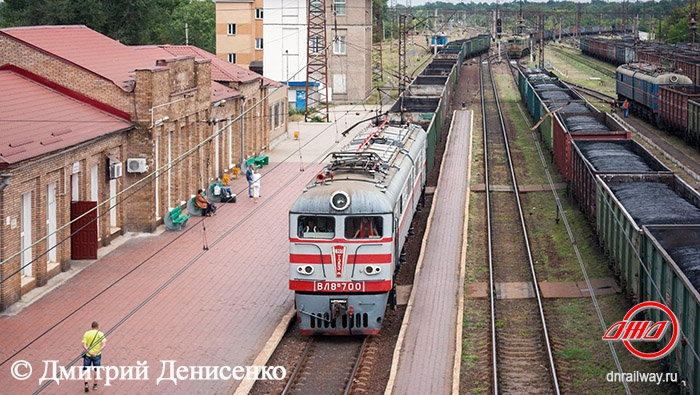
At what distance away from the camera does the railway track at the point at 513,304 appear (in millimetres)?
16781

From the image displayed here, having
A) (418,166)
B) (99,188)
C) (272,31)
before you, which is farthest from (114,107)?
(272,31)

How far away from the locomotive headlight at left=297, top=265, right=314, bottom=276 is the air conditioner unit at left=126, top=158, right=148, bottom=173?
35.5ft

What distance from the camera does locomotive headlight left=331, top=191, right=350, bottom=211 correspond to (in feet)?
58.5

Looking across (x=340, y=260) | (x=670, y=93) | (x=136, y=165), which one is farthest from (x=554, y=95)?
(x=340, y=260)

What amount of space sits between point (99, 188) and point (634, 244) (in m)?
14.5

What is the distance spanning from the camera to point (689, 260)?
15969 mm

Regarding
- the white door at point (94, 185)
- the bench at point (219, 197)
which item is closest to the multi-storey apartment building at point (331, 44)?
the bench at point (219, 197)

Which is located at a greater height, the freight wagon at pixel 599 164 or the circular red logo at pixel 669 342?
the freight wagon at pixel 599 164

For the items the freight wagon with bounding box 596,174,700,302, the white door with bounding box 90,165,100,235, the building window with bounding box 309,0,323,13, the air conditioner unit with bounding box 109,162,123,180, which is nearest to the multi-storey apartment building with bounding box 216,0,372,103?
the building window with bounding box 309,0,323,13

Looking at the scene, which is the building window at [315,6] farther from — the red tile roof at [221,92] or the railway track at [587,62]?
the railway track at [587,62]

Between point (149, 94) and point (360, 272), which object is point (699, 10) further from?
point (360, 272)

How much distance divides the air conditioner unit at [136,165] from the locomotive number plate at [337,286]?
11.1 meters

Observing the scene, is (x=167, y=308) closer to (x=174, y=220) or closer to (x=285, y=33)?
(x=174, y=220)

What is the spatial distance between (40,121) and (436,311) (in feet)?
35.8
